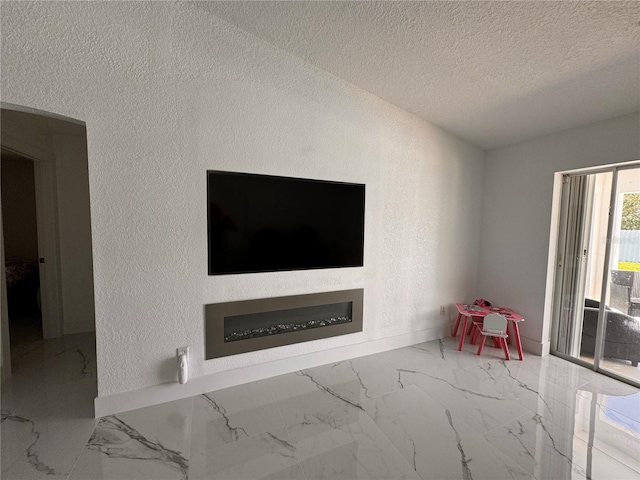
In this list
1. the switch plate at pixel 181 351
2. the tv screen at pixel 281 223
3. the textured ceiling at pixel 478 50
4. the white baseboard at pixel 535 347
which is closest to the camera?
the textured ceiling at pixel 478 50

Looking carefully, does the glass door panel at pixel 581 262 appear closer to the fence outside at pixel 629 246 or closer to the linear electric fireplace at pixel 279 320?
the fence outside at pixel 629 246

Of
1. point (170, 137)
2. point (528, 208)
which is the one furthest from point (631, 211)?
point (170, 137)

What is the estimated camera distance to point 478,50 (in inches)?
78.5

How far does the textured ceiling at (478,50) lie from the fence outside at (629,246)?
3.67ft

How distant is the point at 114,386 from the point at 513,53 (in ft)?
12.3

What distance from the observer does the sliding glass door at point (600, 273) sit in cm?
262

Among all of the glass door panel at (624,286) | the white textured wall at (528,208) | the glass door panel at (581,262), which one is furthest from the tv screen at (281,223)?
the glass door panel at (624,286)

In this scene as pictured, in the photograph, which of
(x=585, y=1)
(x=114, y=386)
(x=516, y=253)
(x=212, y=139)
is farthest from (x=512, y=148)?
(x=114, y=386)

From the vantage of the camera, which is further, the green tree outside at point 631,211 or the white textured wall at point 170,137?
the green tree outside at point 631,211

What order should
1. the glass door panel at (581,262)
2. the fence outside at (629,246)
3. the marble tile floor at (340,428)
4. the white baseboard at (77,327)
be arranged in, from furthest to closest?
the white baseboard at (77,327) → the glass door panel at (581,262) → the fence outside at (629,246) → the marble tile floor at (340,428)

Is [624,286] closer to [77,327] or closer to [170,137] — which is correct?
[170,137]

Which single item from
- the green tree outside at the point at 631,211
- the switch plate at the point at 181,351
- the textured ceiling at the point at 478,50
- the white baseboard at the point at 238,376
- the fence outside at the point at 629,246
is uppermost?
the textured ceiling at the point at 478,50

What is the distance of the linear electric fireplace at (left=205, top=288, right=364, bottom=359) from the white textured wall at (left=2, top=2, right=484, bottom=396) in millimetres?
86

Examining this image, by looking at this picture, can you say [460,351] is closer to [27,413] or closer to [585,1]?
[585,1]
